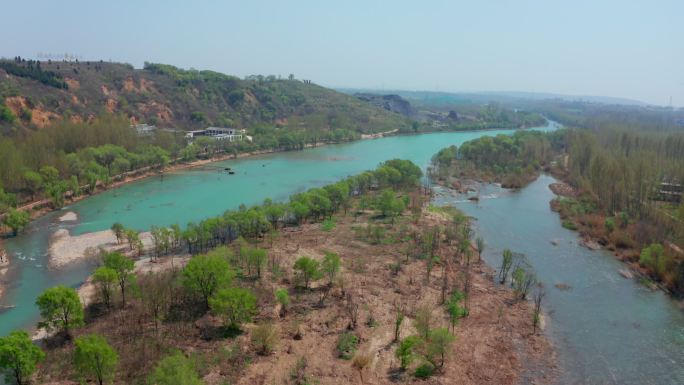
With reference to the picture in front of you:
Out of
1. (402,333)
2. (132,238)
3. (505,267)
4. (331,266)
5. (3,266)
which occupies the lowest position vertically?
(402,333)

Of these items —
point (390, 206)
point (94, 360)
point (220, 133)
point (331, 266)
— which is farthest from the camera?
point (220, 133)

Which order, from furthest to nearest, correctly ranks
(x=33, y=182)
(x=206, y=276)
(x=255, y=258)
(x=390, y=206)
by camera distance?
(x=33, y=182)
(x=390, y=206)
(x=255, y=258)
(x=206, y=276)

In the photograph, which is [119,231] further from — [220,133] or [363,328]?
[220,133]

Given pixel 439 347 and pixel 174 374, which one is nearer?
pixel 174 374

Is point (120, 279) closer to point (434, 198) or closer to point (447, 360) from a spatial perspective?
point (447, 360)

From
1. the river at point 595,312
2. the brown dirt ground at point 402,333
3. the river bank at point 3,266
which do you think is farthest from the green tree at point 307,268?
the river bank at point 3,266

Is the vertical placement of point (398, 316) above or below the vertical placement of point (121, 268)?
below

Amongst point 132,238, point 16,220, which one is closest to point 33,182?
point 16,220

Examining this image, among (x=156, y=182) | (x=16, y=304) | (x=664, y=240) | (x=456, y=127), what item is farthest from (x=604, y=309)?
(x=456, y=127)
